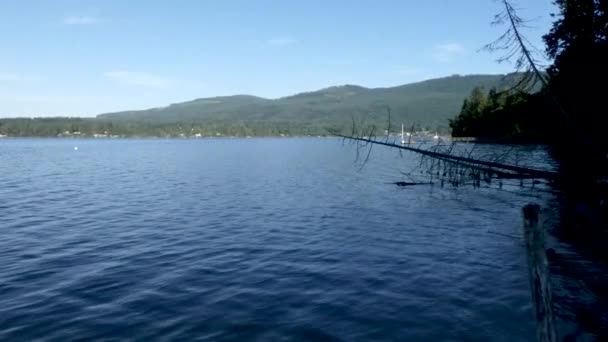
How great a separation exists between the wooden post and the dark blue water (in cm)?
457

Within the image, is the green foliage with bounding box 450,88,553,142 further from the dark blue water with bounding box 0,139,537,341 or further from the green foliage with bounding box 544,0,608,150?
the dark blue water with bounding box 0,139,537,341

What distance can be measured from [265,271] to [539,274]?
37.7ft

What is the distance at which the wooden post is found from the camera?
21.6 feet

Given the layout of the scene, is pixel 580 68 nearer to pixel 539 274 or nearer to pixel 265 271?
pixel 265 271

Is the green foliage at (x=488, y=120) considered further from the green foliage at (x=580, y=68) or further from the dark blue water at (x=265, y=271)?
the dark blue water at (x=265, y=271)

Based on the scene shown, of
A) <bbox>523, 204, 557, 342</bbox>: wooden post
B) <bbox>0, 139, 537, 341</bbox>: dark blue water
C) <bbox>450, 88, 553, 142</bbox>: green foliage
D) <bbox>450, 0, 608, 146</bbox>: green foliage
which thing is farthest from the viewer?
<bbox>450, 88, 553, 142</bbox>: green foliage

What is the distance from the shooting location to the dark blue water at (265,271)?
11772 mm

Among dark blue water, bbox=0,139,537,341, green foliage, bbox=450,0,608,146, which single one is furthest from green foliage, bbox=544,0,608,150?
dark blue water, bbox=0,139,537,341

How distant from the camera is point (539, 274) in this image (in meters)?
6.70

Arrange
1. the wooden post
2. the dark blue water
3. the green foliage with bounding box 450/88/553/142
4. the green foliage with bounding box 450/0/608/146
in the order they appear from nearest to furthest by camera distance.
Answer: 1. the wooden post
2. the dark blue water
3. the green foliage with bounding box 450/0/608/146
4. the green foliage with bounding box 450/88/553/142

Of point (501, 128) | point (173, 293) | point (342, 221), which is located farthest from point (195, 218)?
point (501, 128)

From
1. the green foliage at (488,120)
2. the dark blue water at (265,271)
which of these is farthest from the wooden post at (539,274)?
the green foliage at (488,120)

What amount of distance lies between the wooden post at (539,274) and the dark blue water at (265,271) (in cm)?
457

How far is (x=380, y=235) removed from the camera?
23.1 meters
